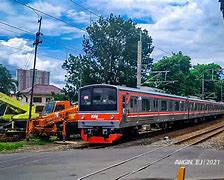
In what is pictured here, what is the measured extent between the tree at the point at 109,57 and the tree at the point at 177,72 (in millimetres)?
6091

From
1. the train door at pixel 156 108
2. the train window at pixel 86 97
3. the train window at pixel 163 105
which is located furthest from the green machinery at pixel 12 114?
the train window at pixel 163 105

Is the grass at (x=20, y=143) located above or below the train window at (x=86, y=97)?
below

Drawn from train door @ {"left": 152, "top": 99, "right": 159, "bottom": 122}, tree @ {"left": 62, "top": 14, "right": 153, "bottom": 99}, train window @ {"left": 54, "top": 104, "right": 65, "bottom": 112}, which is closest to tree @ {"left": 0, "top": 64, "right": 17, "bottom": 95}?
tree @ {"left": 62, "top": 14, "right": 153, "bottom": 99}

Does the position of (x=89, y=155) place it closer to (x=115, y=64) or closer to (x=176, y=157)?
(x=176, y=157)

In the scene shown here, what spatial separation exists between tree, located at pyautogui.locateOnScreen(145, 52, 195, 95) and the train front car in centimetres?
3834

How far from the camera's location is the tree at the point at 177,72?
58.9 meters

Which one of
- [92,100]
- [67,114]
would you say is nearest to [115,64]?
[67,114]

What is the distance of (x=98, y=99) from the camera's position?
19844 millimetres

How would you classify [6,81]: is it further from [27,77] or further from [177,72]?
[177,72]

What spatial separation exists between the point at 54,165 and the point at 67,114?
12.0m

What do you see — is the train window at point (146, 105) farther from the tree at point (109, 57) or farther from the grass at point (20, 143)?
the tree at point (109, 57)

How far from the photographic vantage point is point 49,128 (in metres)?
22.8

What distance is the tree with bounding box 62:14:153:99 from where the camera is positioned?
169 ft

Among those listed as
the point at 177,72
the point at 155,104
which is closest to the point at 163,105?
the point at 155,104
